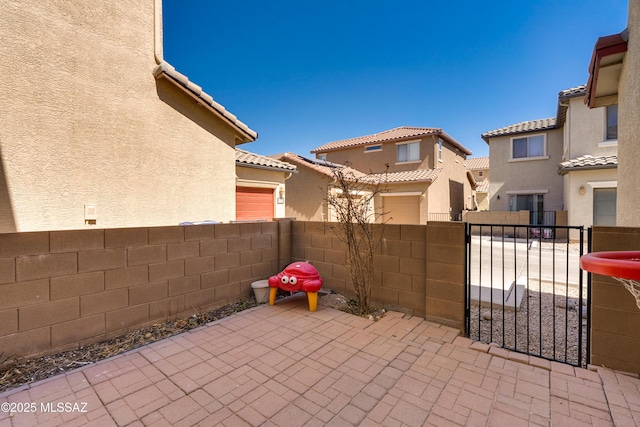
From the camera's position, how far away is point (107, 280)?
12.3 ft

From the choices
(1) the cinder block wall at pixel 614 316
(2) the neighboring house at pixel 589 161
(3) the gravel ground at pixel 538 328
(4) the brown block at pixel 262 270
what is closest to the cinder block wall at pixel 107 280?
(4) the brown block at pixel 262 270

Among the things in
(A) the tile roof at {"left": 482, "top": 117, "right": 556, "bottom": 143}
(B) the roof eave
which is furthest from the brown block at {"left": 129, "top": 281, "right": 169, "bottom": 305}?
(A) the tile roof at {"left": 482, "top": 117, "right": 556, "bottom": 143}

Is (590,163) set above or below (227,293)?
above

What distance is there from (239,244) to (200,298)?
116 cm

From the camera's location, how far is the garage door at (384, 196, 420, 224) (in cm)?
1770

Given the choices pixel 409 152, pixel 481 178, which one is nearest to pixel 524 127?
pixel 409 152

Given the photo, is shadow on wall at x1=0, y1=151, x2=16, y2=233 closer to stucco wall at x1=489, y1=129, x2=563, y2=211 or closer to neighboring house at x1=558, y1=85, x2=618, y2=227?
neighboring house at x1=558, y1=85, x2=618, y2=227

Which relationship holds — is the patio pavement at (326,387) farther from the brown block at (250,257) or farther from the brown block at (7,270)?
the brown block at (250,257)

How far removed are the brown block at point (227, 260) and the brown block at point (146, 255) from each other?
92cm

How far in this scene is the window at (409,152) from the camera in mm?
19516

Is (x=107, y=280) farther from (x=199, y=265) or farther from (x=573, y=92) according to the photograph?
(x=573, y=92)

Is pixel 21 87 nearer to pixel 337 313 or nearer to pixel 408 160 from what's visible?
pixel 337 313

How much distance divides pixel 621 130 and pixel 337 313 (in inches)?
227

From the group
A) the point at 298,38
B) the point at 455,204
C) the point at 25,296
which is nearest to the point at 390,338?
the point at 25,296
